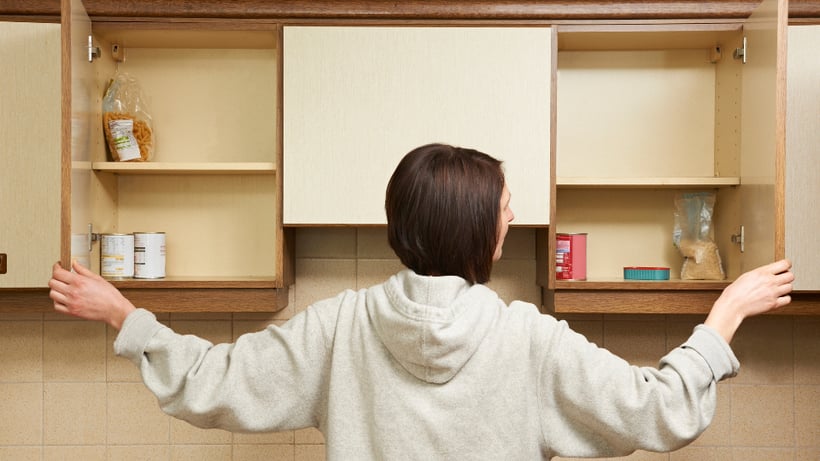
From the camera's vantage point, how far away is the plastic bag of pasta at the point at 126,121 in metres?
1.60

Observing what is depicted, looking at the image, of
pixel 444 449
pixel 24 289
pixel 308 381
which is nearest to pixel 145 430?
pixel 24 289

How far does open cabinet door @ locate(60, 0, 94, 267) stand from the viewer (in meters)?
1.32

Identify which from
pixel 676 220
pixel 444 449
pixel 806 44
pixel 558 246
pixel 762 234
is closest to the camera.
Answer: pixel 444 449

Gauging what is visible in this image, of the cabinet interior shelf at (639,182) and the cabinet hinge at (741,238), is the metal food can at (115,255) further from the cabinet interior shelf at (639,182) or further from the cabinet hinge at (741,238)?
the cabinet hinge at (741,238)

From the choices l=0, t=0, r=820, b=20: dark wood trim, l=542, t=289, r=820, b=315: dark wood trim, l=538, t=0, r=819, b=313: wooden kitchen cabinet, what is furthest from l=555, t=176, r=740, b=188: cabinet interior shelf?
l=0, t=0, r=820, b=20: dark wood trim

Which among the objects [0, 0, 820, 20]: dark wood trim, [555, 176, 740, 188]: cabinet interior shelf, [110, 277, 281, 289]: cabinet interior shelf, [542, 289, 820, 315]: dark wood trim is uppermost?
[0, 0, 820, 20]: dark wood trim

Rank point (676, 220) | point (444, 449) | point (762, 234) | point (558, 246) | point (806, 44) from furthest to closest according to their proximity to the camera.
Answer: point (676, 220) → point (558, 246) → point (806, 44) → point (762, 234) → point (444, 449)

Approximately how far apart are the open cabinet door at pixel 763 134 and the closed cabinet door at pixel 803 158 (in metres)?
0.09

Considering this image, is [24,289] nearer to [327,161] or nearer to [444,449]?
[327,161]

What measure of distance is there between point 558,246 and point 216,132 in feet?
2.72

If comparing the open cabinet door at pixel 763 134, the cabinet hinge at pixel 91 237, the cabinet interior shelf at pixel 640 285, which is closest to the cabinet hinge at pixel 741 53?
the open cabinet door at pixel 763 134

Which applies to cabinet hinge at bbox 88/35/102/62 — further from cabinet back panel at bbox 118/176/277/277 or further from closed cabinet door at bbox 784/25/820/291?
closed cabinet door at bbox 784/25/820/291

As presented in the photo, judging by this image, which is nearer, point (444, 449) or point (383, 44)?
point (444, 449)

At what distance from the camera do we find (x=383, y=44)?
1.50m
